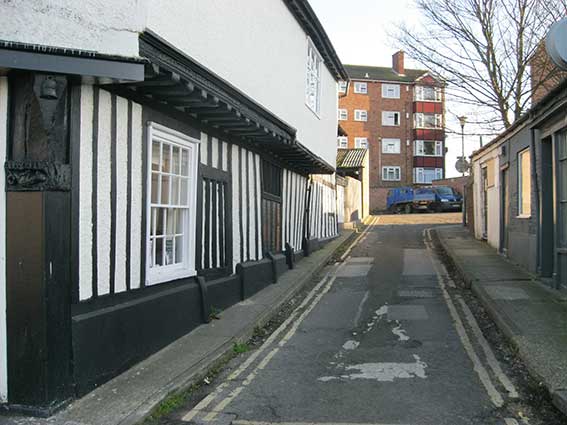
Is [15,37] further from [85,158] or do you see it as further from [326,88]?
[326,88]

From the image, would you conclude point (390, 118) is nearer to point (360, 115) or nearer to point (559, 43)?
point (360, 115)

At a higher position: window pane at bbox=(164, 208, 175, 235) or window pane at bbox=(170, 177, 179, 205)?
window pane at bbox=(170, 177, 179, 205)

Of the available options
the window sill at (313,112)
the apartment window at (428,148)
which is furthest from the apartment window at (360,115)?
the window sill at (313,112)

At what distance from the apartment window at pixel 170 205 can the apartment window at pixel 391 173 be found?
153ft

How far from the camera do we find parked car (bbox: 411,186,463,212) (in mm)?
40594

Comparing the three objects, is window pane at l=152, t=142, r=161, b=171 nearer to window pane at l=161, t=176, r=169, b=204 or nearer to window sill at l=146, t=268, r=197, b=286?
window pane at l=161, t=176, r=169, b=204

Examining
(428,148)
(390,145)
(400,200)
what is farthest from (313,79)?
(428,148)

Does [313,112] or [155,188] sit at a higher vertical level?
[313,112]

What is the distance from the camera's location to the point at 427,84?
77.8 feet

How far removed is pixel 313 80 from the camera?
17.2m

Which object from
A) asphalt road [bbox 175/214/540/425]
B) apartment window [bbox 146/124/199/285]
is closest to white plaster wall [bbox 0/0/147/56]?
apartment window [bbox 146/124/199/285]

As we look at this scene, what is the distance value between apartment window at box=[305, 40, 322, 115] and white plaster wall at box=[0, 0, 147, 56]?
34.0 ft

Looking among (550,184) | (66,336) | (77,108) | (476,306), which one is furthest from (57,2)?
(550,184)

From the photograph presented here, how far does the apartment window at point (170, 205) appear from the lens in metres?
7.15
